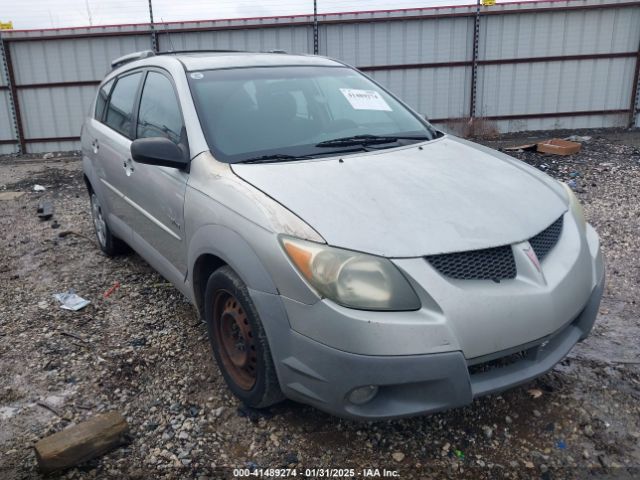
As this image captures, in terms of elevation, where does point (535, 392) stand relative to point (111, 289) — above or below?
above

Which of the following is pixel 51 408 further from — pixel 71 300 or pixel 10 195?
pixel 10 195

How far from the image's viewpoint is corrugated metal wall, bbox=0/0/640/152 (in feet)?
41.8

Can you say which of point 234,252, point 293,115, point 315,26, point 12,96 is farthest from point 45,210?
point 315,26

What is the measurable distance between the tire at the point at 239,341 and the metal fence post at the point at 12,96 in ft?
40.7

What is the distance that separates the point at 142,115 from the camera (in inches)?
149

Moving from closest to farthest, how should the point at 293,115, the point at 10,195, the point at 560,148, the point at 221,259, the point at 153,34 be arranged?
the point at 221,259, the point at 293,115, the point at 10,195, the point at 560,148, the point at 153,34

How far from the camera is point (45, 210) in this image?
22.6 feet

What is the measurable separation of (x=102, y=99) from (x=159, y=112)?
64.4 inches

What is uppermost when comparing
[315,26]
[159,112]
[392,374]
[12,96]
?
[315,26]

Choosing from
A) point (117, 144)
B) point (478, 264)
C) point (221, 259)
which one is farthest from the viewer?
point (117, 144)

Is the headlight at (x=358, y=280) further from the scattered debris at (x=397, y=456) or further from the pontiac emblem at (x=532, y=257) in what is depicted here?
the scattered debris at (x=397, y=456)

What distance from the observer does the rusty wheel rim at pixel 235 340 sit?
2.57 metres

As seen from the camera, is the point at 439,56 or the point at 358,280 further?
the point at 439,56

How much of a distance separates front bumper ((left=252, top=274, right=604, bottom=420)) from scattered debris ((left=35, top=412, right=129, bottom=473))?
85 cm
